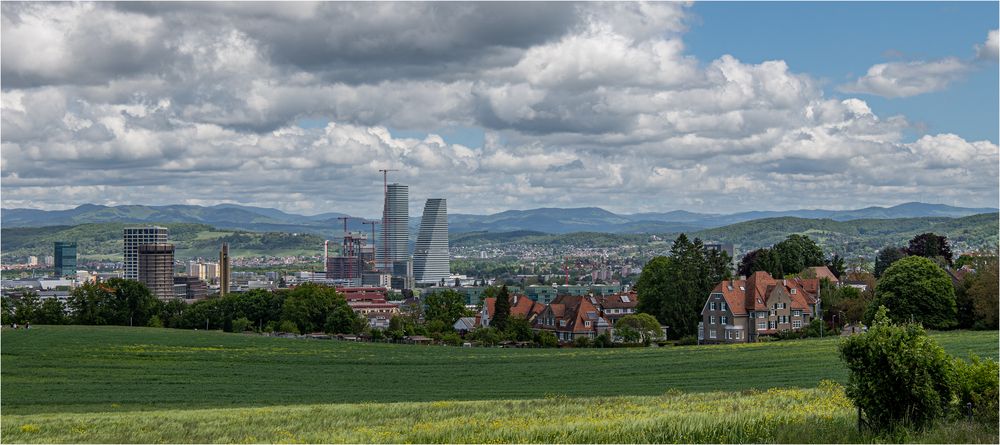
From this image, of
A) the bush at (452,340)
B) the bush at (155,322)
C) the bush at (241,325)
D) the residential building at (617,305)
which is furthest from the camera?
the residential building at (617,305)

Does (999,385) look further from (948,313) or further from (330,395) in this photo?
(948,313)

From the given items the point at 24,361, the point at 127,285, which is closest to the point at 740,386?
the point at 24,361

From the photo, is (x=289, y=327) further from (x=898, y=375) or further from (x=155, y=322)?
(x=898, y=375)

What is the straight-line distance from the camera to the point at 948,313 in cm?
7762

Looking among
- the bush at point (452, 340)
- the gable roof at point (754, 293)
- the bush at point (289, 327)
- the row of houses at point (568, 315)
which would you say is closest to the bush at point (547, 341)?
the row of houses at point (568, 315)

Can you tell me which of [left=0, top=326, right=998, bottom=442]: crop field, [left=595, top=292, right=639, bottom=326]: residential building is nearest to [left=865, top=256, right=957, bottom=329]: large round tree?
[left=0, top=326, right=998, bottom=442]: crop field

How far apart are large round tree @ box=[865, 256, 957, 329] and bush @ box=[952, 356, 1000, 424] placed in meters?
58.6

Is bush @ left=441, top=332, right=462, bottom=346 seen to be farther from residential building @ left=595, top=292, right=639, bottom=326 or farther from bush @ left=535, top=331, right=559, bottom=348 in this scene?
residential building @ left=595, top=292, right=639, bottom=326

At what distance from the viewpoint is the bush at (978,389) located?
2059 centimetres

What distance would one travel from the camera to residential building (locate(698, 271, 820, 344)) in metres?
95.8

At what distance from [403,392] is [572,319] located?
6688 centimetres

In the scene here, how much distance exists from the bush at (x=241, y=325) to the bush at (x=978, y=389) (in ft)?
326

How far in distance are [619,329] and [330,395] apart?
52971 mm

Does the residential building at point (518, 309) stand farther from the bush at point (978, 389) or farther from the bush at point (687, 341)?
the bush at point (978, 389)
